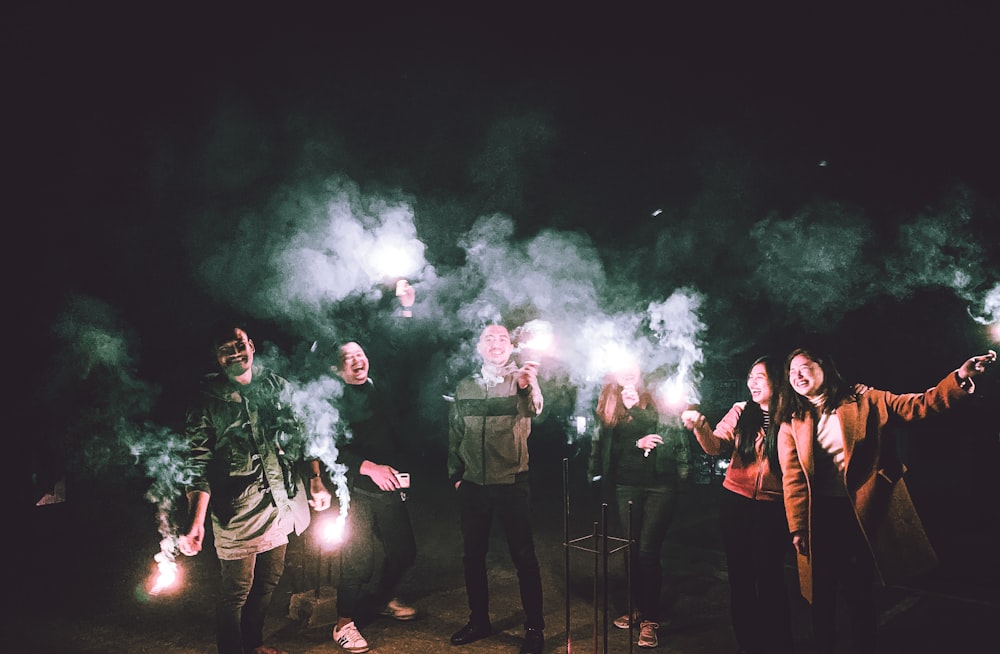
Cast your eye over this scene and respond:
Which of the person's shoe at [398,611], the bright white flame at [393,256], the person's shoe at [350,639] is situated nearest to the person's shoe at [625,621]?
the person's shoe at [398,611]

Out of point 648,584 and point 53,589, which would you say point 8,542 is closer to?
point 53,589

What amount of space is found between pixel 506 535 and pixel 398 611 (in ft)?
5.40

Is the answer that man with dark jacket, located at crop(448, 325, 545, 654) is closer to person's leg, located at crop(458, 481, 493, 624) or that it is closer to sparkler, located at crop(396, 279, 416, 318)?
person's leg, located at crop(458, 481, 493, 624)

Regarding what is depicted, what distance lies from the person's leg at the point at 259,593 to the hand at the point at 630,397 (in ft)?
10.4

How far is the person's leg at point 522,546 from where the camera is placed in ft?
15.2

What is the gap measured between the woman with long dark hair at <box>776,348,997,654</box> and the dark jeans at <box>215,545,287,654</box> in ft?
12.4

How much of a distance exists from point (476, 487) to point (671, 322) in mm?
3507

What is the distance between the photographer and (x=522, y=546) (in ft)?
15.4

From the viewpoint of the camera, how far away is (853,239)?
8336 mm

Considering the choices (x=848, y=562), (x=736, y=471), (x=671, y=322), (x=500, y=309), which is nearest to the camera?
(x=848, y=562)

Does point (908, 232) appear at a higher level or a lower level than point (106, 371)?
higher

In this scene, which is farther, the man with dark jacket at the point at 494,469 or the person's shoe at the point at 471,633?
the person's shoe at the point at 471,633

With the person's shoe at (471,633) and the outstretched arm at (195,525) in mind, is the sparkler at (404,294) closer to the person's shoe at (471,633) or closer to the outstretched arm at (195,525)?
the outstretched arm at (195,525)

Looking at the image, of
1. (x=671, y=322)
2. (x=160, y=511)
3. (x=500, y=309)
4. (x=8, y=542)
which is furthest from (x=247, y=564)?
(x=8, y=542)
